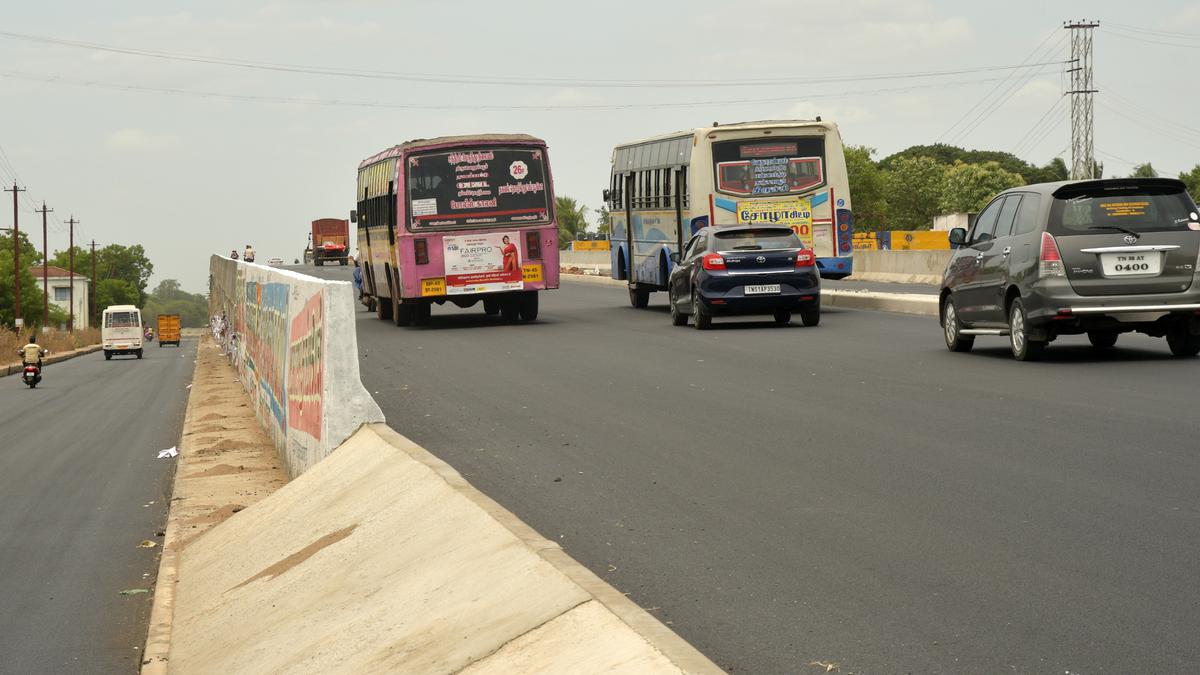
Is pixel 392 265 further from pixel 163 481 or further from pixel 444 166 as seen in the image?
pixel 163 481

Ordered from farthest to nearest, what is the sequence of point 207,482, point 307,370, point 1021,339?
point 1021,339, point 207,482, point 307,370

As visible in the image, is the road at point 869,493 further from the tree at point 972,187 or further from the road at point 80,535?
the tree at point 972,187

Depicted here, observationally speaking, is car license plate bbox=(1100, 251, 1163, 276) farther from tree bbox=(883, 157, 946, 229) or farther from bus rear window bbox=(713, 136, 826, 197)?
tree bbox=(883, 157, 946, 229)

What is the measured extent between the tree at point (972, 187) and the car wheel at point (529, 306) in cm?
11343

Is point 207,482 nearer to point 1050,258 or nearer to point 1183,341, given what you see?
point 1050,258

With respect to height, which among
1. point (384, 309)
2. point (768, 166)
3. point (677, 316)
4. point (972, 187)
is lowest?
point (677, 316)

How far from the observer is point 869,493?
344 inches

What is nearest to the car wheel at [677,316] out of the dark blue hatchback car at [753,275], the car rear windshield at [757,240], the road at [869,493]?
the dark blue hatchback car at [753,275]

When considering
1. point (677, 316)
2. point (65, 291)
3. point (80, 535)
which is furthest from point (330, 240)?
point (65, 291)

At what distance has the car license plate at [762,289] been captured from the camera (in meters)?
24.6

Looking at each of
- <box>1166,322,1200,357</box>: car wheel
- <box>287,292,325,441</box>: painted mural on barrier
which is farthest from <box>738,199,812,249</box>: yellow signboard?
<box>287,292,325,441</box>: painted mural on barrier

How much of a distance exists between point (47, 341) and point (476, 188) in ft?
221

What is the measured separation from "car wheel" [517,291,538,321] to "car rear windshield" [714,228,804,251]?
6.26m

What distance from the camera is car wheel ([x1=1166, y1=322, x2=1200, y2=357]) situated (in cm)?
1639
